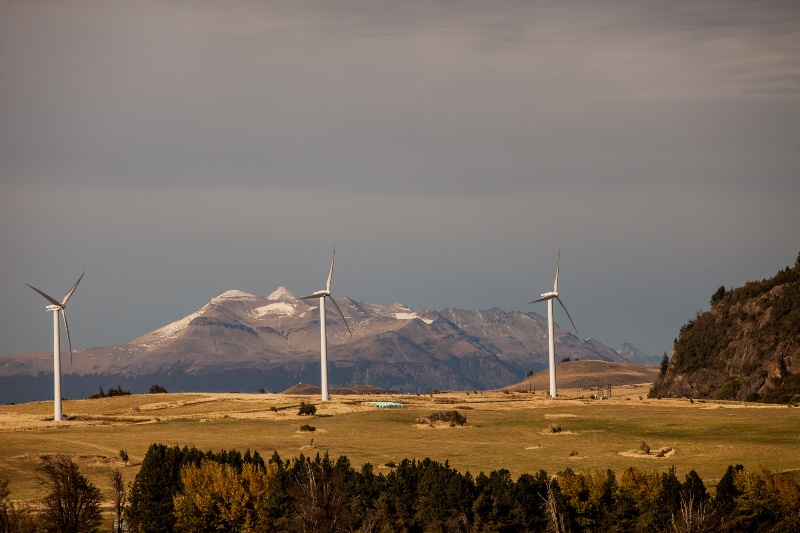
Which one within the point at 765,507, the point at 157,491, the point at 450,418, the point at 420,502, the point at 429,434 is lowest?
the point at 765,507

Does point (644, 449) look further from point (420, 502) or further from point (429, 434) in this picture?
point (420, 502)

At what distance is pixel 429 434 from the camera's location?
14388cm

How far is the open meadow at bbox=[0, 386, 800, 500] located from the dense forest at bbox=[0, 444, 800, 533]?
12.3 m

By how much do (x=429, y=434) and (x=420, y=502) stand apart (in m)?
50.2

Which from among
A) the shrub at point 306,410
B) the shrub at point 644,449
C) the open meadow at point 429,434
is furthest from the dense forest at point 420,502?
the shrub at point 306,410

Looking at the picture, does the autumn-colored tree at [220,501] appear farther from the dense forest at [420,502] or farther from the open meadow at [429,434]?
the open meadow at [429,434]

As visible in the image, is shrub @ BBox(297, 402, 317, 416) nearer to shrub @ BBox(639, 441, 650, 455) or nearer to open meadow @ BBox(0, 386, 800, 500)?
open meadow @ BBox(0, 386, 800, 500)

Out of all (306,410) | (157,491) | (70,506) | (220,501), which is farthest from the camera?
(306,410)

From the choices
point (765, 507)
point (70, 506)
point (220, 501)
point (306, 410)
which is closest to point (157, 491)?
point (220, 501)

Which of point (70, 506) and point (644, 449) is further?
point (644, 449)

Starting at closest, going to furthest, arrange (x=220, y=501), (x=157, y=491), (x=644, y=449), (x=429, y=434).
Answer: (x=220, y=501)
(x=157, y=491)
(x=644, y=449)
(x=429, y=434)

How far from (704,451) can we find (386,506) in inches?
1738

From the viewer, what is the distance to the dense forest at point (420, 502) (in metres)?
88.7

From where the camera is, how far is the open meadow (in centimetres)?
11962
